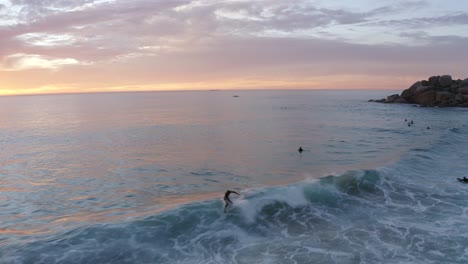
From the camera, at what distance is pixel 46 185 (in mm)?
25781

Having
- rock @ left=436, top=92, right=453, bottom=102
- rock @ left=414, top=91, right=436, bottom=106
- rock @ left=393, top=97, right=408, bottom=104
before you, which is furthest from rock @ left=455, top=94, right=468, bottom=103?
rock @ left=393, top=97, right=408, bottom=104

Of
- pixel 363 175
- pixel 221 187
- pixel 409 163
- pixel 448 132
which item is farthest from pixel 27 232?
pixel 448 132

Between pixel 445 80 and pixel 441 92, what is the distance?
403cm

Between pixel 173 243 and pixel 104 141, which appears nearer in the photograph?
pixel 173 243

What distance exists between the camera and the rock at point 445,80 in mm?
99750

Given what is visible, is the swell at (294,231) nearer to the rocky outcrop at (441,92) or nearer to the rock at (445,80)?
the rocky outcrop at (441,92)

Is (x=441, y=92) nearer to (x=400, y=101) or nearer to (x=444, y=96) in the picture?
(x=444, y=96)

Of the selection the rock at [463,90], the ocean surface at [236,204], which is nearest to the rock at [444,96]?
the rock at [463,90]

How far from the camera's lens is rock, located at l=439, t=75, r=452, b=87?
99.8 m

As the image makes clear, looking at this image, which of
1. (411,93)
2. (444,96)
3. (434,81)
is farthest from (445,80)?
(411,93)

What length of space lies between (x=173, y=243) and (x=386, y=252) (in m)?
9.40

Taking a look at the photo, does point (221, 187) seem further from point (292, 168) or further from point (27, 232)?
point (27, 232)

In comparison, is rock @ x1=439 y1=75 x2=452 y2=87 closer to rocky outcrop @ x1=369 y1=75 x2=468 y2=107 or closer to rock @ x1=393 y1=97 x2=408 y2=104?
rocky outcrop @ x1=369 y1=75 x2=468 y2=107

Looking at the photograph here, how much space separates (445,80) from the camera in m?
100
